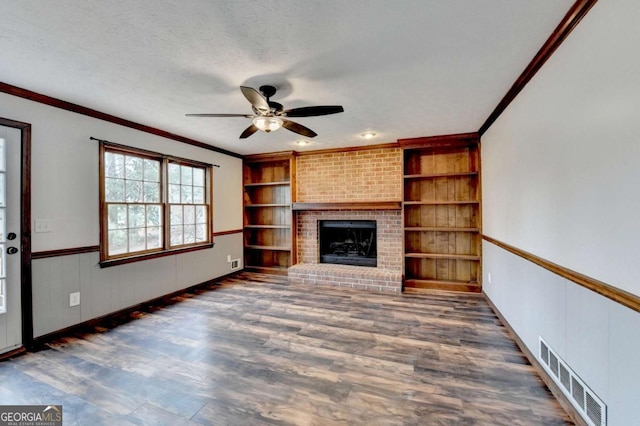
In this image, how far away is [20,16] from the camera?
1.62m

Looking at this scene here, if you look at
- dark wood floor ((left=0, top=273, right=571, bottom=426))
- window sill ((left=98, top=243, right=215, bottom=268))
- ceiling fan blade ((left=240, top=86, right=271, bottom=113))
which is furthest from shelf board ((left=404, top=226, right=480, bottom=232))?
window sill ((left=98, top=243, right=215, bottom=268))

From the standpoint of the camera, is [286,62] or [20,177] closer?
[286,62]

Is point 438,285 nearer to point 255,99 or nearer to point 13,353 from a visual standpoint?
point 255,99

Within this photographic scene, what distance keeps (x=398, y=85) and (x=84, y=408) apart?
3.42 metres

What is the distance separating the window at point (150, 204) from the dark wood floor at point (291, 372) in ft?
3.15

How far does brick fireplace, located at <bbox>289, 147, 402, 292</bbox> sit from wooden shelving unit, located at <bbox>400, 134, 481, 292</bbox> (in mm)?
221

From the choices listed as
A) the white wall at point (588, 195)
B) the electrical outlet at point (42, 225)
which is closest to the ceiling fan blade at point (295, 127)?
the white wall at point (588, 195)

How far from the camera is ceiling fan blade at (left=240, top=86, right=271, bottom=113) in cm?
211

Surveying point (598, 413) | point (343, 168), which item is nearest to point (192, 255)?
point (343, 168)

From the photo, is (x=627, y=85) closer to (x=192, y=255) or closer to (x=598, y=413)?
(x=598, y=413)

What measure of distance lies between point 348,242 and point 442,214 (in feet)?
5.56

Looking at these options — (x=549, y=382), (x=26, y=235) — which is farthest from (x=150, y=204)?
(x=549, y=382)

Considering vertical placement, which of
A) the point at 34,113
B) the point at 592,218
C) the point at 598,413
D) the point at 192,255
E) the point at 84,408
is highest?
the point at 34,113

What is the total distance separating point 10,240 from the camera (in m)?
2.55
